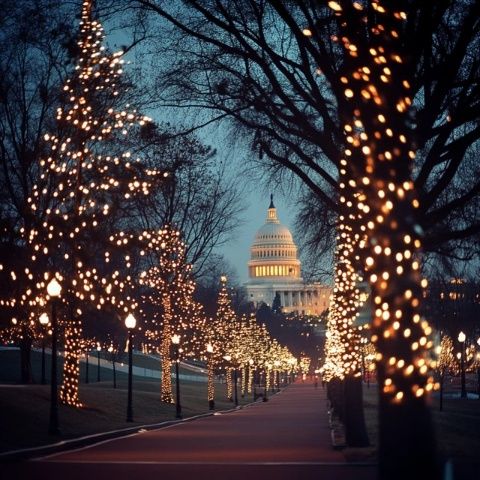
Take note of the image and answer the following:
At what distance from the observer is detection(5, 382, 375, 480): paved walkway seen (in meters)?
16.9

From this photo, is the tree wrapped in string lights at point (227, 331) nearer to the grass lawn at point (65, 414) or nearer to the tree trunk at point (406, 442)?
the grass lawn at point (65, 414)

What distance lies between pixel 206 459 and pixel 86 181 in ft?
52.6

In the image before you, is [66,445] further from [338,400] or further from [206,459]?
[338,400]

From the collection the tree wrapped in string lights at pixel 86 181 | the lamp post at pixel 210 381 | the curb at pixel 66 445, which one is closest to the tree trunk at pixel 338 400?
the curb at pixel 66 445

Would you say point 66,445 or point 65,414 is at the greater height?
point 65,414

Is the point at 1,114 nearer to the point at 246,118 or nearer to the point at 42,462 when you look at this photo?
the point at 246,118

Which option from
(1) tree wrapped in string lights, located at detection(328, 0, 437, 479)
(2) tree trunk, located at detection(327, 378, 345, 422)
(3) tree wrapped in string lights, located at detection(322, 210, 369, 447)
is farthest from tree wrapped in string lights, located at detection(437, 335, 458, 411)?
(1) tree wrapped in string lights, located at detection(328, 0, 437, 479)

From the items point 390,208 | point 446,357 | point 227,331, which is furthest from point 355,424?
point 446,357

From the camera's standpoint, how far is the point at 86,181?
3469 centimetres

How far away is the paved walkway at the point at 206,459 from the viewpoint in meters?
16.9

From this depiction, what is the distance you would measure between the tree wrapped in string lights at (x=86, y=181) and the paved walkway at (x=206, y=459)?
5.49 m

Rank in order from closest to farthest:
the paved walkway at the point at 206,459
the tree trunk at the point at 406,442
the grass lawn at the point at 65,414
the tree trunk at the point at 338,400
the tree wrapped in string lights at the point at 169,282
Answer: the tree trunk at the point at 406,442, the paved walkway at the point at 206,459, the grass lawn at the point at 65,414, the tree trunk at the point at 338,400, the tree wrapped in string lights at the point at 169,282

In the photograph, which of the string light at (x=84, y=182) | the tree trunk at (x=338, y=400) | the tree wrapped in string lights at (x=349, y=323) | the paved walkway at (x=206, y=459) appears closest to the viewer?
the paved walkway at (x=206, y=459)

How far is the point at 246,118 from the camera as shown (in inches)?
958
